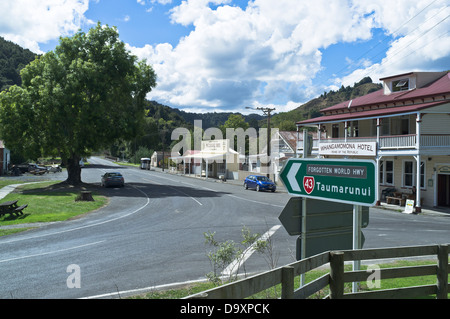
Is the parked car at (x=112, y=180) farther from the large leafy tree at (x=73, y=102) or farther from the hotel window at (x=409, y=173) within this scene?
the hotel window at (x=409, y=173)

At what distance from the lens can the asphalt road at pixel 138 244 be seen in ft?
29.7

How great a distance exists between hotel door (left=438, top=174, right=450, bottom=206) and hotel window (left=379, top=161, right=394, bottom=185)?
3928 mm

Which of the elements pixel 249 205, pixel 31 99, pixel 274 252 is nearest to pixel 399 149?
pixel 249 205

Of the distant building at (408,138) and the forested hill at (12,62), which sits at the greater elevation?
the forested hill at (12,62)

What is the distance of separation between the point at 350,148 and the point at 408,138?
182 inches

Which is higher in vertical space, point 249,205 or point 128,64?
point 128,64

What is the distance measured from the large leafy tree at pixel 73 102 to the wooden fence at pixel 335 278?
3167 centimetres

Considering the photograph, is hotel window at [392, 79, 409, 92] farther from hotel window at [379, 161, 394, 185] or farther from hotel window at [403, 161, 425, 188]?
hotel window at [403, 161, 425, 188]

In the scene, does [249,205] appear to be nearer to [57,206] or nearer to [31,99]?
[57,206]

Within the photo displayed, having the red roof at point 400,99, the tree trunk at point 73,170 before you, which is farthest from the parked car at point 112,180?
the red roof at point 400,99

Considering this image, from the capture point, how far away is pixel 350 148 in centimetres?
2888

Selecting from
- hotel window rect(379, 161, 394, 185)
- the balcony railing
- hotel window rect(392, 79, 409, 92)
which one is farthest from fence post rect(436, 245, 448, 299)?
hotel window rect(392, 79, 409, 92)
